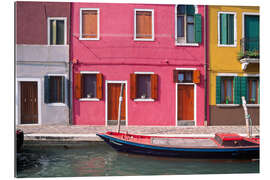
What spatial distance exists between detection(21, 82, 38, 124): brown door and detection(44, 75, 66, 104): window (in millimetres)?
361

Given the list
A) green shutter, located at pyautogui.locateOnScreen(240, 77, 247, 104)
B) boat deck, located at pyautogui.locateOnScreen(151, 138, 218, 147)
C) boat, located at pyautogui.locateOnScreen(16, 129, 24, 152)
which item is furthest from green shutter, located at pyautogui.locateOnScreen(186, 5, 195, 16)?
boat, located at pyautogui.locateOnScreen(16, 129, 24, 152)

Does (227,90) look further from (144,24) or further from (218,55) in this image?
(144,24)

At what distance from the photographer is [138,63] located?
28.7 ft

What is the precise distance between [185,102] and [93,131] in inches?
119

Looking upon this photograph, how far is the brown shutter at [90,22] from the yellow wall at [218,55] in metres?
3.51

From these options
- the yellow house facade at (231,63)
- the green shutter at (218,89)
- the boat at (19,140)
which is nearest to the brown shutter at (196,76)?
the yellow house facade at (231,63)

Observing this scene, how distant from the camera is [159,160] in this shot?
238 inches

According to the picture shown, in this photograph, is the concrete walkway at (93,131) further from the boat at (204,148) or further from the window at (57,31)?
the window at (57,31)

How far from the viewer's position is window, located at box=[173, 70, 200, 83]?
872cm

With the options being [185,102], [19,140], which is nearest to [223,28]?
[185,102]

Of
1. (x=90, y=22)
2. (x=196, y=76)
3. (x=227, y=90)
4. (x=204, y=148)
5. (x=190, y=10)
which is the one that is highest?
(x=190, y=10)

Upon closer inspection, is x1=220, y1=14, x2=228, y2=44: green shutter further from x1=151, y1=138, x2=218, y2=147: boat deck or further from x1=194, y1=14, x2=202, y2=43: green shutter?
x1=151, y1=138, x2=218, y2=147: boat deck
